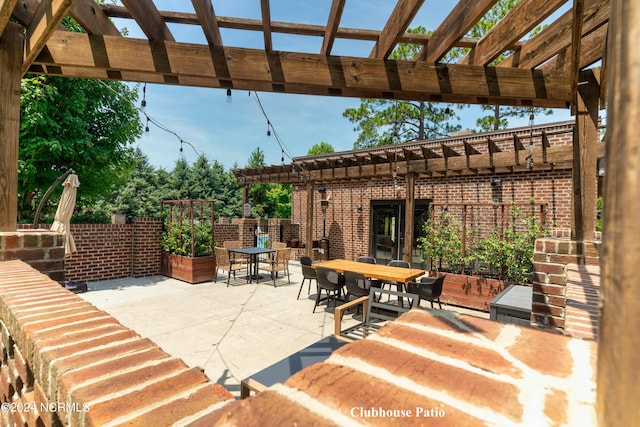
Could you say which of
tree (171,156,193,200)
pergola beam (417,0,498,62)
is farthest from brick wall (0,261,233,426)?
tree (171,156,193,200)

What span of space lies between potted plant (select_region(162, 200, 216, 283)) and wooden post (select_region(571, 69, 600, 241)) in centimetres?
728

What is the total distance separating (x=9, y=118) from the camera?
7.75ft

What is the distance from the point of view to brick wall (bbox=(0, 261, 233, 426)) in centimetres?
69

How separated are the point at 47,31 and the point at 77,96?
629cm

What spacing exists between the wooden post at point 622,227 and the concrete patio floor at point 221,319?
123 inches

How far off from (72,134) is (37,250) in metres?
6.07

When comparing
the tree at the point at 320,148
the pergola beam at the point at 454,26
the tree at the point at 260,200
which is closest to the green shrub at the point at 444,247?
the pergola beam at the point at 454,26

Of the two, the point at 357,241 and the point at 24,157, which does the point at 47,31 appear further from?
the point at 357,241

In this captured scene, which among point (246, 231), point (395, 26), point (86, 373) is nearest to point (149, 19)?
point (395, 26)

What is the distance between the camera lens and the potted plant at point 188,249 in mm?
7625

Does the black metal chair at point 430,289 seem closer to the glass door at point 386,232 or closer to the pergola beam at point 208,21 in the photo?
the pergola beam at point 208,21

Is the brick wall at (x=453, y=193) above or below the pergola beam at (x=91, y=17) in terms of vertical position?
below

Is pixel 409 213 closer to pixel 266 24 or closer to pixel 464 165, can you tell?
pixel 464 165

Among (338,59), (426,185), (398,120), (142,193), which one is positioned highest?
(398,120)
